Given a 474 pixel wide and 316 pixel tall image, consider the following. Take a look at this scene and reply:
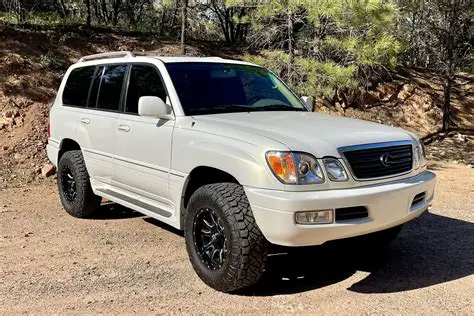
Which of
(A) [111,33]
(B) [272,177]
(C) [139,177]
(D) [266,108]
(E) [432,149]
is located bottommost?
(E) [432,149]

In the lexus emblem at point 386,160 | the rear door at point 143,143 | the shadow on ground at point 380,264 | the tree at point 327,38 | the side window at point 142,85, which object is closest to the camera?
the lexus emblem at point 386,160

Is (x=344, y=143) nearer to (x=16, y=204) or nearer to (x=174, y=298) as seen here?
(x=174, y=298)

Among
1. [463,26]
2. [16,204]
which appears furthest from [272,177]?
[463,26]

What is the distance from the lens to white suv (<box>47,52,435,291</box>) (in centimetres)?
374

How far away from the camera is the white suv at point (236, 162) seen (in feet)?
12.3

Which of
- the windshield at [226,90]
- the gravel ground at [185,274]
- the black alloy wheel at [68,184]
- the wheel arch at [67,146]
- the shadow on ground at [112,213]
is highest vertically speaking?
the windshield at [226,90]

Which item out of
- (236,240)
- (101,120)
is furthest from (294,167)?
(101,120)

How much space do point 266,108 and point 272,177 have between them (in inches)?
58.8

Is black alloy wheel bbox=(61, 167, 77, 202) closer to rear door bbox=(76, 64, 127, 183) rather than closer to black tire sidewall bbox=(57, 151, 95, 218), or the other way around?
black tire sidewall bbox=(57, 151, 95, 218)

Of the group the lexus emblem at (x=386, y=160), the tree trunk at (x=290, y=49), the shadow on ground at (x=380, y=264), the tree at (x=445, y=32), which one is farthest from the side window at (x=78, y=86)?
the tree at (x=445, y=32)

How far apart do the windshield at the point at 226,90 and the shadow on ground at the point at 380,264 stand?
59.3 inches

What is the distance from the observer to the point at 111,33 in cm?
1415

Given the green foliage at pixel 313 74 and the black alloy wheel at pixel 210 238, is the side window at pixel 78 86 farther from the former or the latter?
the green foliage at pixel 313 74

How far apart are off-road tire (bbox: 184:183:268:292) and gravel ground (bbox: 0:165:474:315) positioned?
0.17 m
